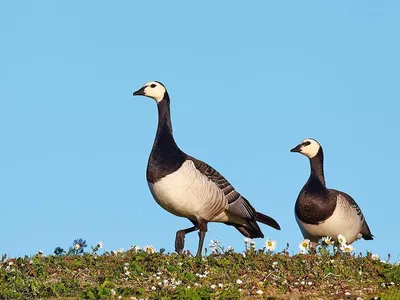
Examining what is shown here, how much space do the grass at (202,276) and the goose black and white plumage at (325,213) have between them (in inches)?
184

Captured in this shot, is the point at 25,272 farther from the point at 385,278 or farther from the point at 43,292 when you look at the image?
the point at 385,278

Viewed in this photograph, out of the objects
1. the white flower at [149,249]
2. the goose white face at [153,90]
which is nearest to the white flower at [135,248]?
the white flower at [149,249]

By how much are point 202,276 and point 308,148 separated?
8287mm

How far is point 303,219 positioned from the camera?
17.5 m

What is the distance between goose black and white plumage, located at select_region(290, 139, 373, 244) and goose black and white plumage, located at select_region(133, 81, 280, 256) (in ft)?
4.91

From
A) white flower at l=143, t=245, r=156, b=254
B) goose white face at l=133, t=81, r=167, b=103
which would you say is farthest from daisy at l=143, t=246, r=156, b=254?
goose white face at l=133, t=81, r=167, b=103

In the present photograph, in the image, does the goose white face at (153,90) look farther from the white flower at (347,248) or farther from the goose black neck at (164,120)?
the white flower at (347,248)

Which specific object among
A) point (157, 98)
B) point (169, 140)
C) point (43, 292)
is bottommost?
point (43, 292)

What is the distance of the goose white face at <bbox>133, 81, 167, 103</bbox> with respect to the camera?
16.6 m

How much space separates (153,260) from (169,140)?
12.5 ft

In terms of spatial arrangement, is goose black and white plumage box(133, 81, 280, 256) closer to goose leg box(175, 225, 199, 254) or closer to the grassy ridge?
goose leg box(175, 225, 199, 254)

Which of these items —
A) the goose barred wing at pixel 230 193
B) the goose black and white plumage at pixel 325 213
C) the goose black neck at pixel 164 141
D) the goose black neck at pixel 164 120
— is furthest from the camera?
the goose black and white plumage at pixel 325 213

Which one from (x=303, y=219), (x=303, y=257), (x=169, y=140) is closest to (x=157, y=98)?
(x=169, y=140)

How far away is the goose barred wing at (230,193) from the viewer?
50.6 ft
